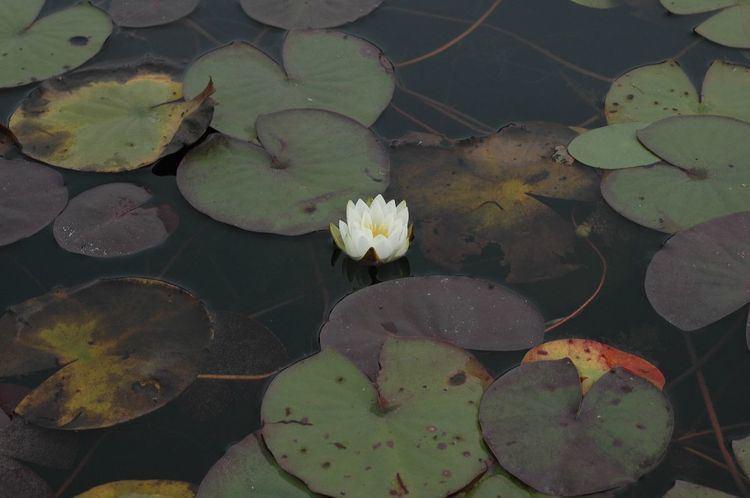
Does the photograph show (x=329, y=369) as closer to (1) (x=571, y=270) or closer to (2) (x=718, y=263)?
(1) (x=571, y=270)

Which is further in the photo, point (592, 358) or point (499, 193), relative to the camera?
point (499, 193)

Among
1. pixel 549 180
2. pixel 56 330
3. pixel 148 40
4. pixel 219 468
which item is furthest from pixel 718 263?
pixel 148 40

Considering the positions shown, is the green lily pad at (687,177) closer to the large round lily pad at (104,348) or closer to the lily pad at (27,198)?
the large round lily pad at (104,348)

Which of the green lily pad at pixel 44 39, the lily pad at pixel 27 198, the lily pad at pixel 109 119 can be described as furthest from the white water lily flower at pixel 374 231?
A: the green lily pad at pixel 44 39

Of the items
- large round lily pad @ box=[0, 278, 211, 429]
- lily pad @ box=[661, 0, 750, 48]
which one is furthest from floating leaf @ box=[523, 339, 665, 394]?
lily pad @ box=[661, 0, 750, 48]

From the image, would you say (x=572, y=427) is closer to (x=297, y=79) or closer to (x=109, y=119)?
(x=297, y=79)

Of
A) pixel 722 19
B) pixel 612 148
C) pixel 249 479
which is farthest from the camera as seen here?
pixel 722 19

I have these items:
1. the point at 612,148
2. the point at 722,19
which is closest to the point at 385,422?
the point at 612,148
